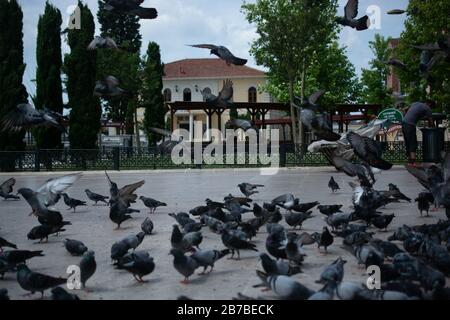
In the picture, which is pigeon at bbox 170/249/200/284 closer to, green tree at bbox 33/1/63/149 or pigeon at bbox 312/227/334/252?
pigeon at bbox 312/227/334/252

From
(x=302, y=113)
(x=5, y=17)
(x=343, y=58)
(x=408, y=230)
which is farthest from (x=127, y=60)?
(x=408, y=230)

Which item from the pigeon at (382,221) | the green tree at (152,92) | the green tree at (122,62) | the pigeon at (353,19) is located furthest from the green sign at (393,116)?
the green tree at (152,92)

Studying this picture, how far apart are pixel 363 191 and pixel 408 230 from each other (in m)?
2.46

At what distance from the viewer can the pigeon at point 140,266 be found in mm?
4730

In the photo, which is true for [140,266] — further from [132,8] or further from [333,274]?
[132,8]

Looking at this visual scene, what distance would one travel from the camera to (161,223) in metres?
8.25

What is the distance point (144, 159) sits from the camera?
25.3m

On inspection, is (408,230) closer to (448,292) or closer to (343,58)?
(448,292)

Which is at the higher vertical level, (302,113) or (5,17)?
(5,17)

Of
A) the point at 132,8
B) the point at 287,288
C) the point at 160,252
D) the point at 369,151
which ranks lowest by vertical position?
the point at 160,252

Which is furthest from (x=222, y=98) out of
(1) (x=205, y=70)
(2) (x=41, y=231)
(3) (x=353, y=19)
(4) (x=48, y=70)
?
(1) (x=205, y=70)

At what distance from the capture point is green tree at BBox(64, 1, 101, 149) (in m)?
28.4

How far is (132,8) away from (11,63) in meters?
19.9

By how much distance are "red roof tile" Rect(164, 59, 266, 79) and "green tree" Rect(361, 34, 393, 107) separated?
58.2ft
